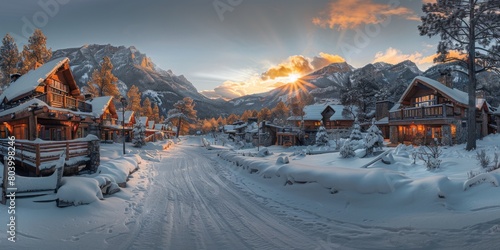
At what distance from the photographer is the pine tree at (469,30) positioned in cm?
1659

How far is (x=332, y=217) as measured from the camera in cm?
738

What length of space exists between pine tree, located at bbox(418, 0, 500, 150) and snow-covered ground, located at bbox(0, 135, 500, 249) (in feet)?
37.0

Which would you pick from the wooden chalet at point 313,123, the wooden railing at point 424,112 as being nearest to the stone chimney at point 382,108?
the wooden chalet at point 313,123

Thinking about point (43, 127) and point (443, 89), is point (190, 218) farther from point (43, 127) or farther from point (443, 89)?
point (443, 89)

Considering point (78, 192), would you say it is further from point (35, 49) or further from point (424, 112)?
point (35, 49)

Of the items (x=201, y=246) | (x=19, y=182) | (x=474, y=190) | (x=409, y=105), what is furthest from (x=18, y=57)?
(x=409, y=105)

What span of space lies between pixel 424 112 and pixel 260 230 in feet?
83.1

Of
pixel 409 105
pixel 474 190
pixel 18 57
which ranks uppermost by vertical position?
pixel 18 57

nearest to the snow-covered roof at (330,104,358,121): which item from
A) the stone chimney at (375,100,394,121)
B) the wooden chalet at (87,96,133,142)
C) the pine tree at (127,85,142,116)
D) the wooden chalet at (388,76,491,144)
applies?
the stone chimney at (375,100,394,121)

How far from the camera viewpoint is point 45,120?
71.4 ft

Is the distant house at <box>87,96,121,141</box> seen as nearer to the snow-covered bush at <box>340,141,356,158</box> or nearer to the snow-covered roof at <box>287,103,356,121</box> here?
the snow-covered bush at <box>340,141,356,158</box>

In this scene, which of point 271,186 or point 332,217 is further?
point 271,186

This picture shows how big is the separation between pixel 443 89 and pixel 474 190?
73.3 ft

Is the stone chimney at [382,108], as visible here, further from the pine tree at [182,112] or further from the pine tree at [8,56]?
the pine tree at [182,112]
